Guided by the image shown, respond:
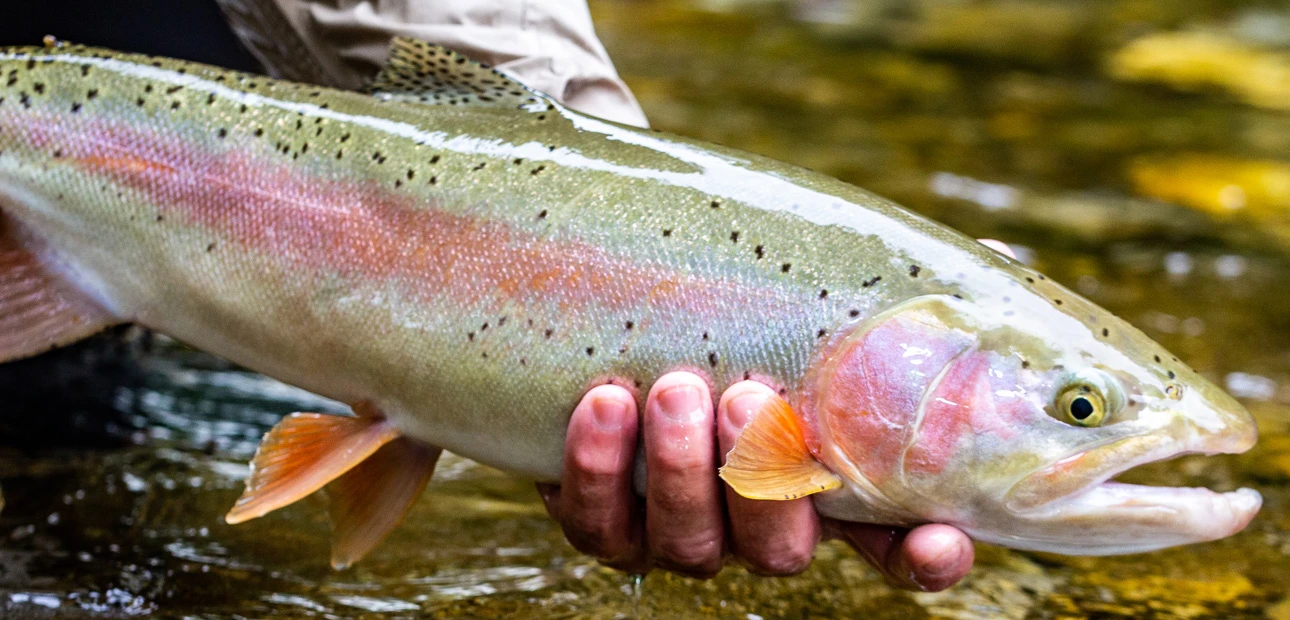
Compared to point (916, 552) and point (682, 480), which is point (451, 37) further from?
point (916, 552)

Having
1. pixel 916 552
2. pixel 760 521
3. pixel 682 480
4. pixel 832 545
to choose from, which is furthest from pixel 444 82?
pixel 832 545

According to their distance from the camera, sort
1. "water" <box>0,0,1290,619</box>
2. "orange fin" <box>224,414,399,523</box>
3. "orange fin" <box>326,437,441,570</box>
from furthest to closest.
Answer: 1. "water" <box>0,0,1290,619</box>
2. "orange fin" <box>326,437,441,570</box>
3. "orange fin" <box>224,414,399,523</box>

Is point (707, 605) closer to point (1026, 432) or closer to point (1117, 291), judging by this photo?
point (1026, 432)

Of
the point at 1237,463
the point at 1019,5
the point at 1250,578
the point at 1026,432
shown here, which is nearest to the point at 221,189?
the point at 1026,432

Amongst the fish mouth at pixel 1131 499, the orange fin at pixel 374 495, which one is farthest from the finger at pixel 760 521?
the orange fin at pixel 374 495

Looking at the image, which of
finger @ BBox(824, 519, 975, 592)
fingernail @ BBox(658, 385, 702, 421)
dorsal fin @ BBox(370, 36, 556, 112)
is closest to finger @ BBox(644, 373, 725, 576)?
fingernail @ BBox(658, 385, 702, 421)

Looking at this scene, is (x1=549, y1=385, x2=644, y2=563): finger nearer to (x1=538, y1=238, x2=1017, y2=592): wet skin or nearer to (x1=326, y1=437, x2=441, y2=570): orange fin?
(x1=538, y1=238, x2=1017, y2=592): wet skin

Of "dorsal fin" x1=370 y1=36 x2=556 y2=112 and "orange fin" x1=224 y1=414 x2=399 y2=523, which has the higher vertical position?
"dorsal fin" x1=370 y1=36 x2=556 y2=112
